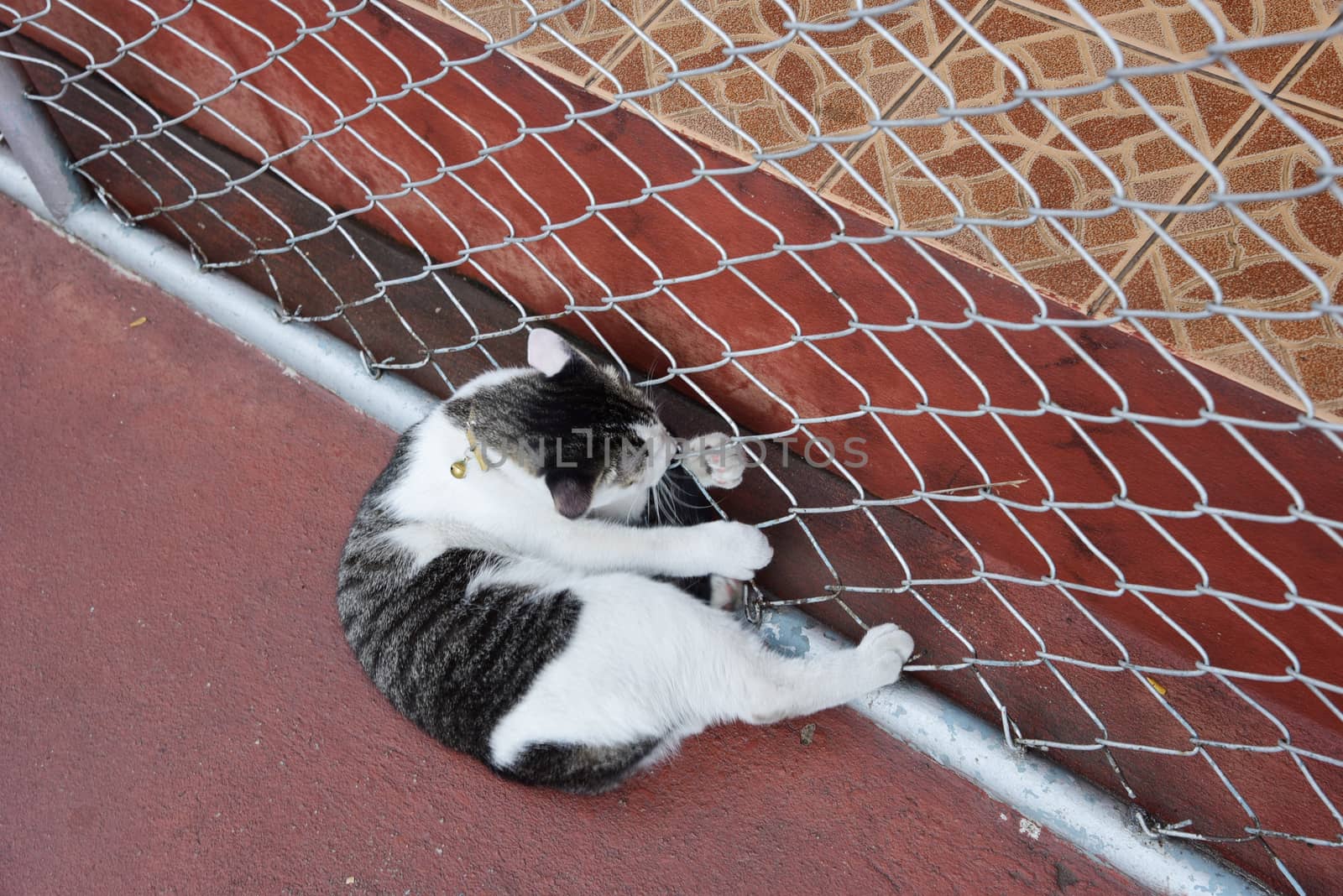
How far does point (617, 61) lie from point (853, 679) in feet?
4.12

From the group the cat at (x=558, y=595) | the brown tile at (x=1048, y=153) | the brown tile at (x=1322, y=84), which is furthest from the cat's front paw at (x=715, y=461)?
the brown tile at (x=1322, y=84)

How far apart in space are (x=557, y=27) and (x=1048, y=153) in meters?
0.99

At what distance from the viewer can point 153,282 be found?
235 cm

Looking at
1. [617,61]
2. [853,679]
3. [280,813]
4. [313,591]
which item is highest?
[617,61]

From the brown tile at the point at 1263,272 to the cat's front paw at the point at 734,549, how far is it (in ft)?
2.24

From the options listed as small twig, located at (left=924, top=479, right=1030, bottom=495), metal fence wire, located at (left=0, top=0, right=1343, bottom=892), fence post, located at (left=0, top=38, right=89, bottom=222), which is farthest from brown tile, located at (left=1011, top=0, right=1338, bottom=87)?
fence post, located at (left=0, top=38, right=89, bottom=222)

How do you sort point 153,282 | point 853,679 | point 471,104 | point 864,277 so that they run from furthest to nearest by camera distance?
1. point 153,282
2. point 471,104
3. point 853,679
4. point 864,277

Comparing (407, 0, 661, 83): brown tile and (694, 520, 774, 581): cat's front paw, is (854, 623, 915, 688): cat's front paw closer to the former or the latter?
(694, 520, 774, 581): cat's front paw

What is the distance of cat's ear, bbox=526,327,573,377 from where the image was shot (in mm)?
1685

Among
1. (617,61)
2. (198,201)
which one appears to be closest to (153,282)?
(198,201)

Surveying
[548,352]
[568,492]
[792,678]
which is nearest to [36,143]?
[548,352]

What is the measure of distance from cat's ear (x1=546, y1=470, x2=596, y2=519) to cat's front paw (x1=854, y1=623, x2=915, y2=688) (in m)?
0.55

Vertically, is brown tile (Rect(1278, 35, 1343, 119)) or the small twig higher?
brown tile (Rect(1278, 35, 1343, 119))

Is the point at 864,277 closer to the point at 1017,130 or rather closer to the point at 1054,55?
the point at 1017,130
